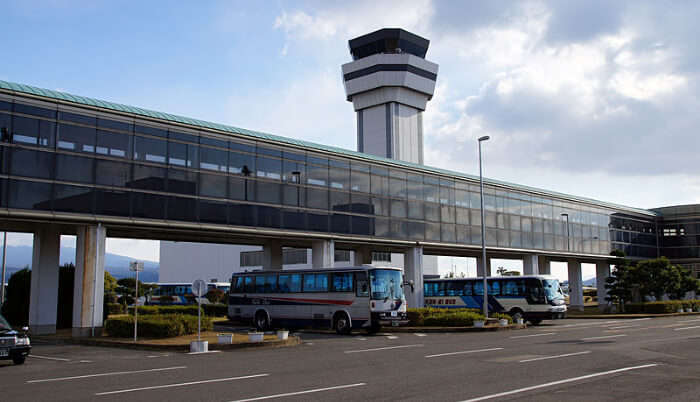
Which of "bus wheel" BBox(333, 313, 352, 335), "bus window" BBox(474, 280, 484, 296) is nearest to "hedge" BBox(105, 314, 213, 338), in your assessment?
"bus wheel" BBox(333, 313, 352, 335)

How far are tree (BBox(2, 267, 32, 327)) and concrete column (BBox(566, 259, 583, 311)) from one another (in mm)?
45996

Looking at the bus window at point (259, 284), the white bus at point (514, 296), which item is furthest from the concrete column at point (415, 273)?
the bus window at point (259, 284)

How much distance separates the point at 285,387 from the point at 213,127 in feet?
74.6

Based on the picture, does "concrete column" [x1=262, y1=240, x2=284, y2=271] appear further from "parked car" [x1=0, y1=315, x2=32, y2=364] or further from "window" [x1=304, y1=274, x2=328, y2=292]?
"parked car" [x1=0, y1=315, x2=32, y2=364]

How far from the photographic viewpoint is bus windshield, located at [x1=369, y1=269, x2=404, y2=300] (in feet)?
91.6

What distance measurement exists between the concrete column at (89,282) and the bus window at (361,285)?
1175cm

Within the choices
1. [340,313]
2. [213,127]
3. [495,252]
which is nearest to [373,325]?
[340,313]

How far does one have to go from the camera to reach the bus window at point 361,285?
27953 mm

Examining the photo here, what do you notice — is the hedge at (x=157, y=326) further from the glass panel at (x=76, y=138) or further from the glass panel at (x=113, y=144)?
the glass panel at (x=76, y=138)

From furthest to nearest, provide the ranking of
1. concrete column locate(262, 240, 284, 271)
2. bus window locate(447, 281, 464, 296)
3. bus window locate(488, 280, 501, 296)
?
bus window locate(447, 281, 464, 296) → bus window locate(488, 280, 501, 296) → concrete column locate(262, 240, 284, 271)

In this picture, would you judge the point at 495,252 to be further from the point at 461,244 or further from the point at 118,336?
the point at 118,336

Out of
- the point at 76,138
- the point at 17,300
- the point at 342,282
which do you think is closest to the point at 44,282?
the point at 17,300

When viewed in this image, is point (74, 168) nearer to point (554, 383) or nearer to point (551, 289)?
point (554, 383)

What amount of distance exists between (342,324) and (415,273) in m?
14.7
